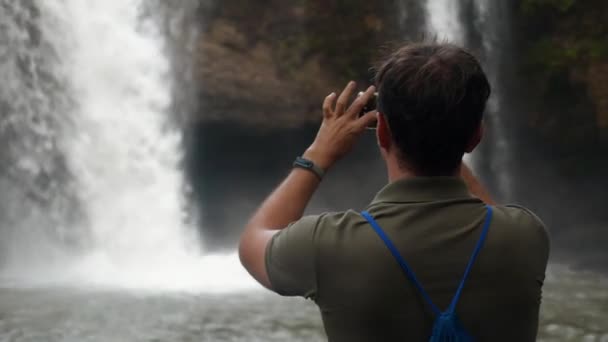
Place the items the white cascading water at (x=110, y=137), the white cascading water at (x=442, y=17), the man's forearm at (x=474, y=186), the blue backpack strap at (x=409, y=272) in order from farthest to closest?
1. the white cascading water at (x=442, y=17)
2. the white cascading water at (x=110, y=137)
3. the man's forearm at (x=474, y=186)
4. the blue backpack strap at (x=409, y=272)

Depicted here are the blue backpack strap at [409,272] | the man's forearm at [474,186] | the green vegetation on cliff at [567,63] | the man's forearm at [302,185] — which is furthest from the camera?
the green vegetation on cliff at [567,63]

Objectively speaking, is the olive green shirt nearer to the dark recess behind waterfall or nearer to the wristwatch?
the wristwatch

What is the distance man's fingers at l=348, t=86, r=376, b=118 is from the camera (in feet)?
4.28

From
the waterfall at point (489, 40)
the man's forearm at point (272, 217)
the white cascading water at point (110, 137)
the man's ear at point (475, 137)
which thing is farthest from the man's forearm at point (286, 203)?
the waterfall at point (489, 40)

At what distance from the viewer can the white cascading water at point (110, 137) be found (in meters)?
11.3

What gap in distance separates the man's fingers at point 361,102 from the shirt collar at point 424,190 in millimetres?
152

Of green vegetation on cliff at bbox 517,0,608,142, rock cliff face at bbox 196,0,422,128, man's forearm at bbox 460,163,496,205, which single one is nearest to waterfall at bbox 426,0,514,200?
green vegetation on cliff at bbox 517,0,608,142

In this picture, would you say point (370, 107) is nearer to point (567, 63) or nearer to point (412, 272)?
point (412, 272)

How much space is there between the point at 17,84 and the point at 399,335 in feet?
36.6

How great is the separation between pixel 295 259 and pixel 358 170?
13.8 meters

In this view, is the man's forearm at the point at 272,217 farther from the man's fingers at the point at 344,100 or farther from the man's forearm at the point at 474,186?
the man's forearm at the point at 474,186

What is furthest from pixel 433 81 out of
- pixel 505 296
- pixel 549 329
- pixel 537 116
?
pixel 537 116

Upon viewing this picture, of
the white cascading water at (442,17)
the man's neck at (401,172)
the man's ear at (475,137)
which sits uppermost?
the white cascading water at (442,17)

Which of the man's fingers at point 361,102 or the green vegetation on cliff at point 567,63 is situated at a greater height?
the green vegetation on cliff at point 567,63
